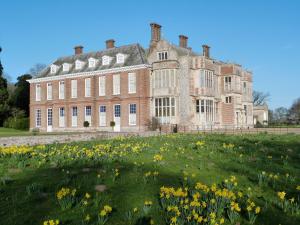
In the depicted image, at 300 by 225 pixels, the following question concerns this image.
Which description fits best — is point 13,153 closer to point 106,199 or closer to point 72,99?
point 106,199

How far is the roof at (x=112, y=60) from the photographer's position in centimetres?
4325

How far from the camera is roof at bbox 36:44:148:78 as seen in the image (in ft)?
142

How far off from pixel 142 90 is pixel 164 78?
9.29ft

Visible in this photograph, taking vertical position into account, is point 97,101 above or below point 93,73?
below

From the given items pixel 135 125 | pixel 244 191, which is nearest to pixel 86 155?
pixel 244 191

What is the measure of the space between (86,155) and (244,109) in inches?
1648

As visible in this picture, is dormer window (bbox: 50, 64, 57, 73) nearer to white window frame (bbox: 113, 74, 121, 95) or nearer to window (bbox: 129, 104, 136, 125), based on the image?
white window frame (bbox: 113, 74, 121, 95)

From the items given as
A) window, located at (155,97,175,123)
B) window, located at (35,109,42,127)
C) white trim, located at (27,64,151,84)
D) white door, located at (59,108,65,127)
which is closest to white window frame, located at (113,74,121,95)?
white trim, located at (27,64,151,84)

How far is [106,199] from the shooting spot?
6.27 meters

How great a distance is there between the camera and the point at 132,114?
1690 inches

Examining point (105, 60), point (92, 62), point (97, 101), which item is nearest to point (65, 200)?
point (97, 101)

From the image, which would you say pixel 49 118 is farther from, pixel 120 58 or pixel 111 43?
pixel 120 58

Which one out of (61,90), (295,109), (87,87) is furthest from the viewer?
(295,109)

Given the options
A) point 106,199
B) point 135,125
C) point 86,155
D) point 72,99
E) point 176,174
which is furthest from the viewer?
point 72,99
